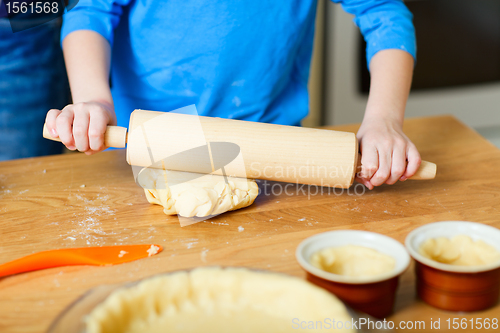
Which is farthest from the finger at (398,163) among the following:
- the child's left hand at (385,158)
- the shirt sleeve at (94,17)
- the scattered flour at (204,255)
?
the shirt sleeve at (94,17)

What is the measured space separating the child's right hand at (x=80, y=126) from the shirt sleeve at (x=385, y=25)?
0.62 meters

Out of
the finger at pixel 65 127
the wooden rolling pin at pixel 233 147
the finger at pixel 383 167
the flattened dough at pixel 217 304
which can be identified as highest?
the finger at pixel 65 127

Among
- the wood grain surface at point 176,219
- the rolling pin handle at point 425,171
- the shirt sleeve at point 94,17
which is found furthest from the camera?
the shirt sleeve at point 94,17

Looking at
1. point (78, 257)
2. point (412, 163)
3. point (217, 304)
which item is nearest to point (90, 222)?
point (78, 257)

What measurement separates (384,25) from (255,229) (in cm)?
59

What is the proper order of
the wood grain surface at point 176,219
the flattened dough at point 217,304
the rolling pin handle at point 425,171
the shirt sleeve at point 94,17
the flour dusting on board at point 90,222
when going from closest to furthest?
the flattened dough at point 217,304
the wood grain surface at point 176,219
the flour dusting on board at point 90,222
the rolling pin handle at point 425,171
the shirt sleeve at point 94,17

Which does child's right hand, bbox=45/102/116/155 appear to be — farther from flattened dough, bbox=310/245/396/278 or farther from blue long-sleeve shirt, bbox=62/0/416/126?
flattened dough, bbox=310/245/396/278

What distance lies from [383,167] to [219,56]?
45cm

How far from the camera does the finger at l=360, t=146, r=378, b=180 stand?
0.77 metres

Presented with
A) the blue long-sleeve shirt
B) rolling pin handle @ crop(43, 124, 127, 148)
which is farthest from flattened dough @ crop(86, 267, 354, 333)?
the blue long-sleeve shirt

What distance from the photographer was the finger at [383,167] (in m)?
0.77

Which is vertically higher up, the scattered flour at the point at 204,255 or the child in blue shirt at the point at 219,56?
the child in blue shirt at the point at 219,56

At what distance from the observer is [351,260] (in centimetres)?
51

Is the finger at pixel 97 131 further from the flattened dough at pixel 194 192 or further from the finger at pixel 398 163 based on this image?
the finger at pixel 398 163
